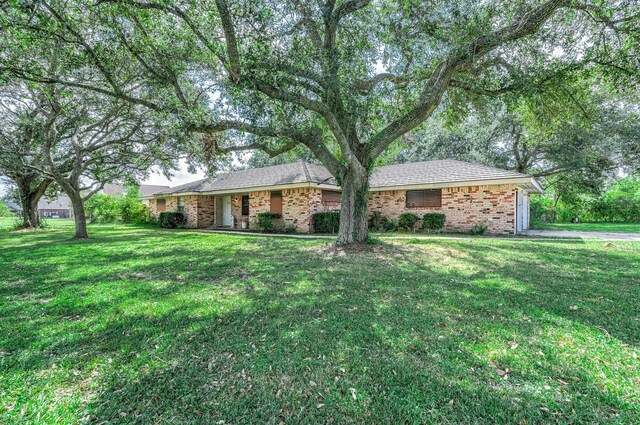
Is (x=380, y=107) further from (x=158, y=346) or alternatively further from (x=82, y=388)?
(x=82, y=388)

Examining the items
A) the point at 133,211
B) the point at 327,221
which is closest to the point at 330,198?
the point at 327,221

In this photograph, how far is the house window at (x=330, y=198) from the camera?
52.6 ft

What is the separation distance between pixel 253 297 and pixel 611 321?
478cm

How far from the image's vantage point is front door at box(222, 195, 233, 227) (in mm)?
20078

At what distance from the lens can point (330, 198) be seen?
54.1 ft

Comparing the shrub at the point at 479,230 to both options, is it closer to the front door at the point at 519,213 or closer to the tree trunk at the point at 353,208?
the front door at the point at 519,213

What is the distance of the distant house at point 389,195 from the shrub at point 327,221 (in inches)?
14.6

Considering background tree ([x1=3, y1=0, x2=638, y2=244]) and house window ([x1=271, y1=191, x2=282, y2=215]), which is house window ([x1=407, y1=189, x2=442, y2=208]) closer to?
background tree ([x1=3, y1=0, x2=638, y2=244])

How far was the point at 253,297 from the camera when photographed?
4.59m

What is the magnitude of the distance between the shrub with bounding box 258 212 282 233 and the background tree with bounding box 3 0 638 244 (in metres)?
6.76

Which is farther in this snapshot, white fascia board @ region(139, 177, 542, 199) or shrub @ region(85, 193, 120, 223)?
shrub @ region(85, 193, 120, 223)

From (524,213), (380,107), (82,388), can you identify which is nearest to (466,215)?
(524,213)

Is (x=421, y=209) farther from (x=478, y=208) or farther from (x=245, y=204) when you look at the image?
(x=245, y=204)

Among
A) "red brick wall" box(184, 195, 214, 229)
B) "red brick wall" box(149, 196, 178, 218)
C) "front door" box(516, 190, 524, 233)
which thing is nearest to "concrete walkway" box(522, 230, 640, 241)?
"front door" box(516, 190, 524, 233)
